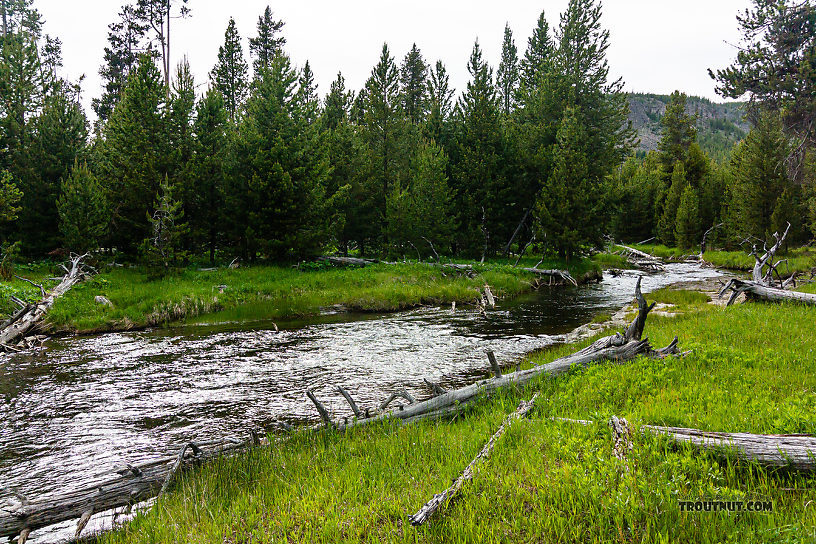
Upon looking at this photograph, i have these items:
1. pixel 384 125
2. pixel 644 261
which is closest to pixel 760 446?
pixel 384 125

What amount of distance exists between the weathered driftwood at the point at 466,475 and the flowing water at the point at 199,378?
366 centimetres

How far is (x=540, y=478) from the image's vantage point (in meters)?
4.43

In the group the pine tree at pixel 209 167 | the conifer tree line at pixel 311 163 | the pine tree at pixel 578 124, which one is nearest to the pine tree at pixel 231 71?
the conifer tree line at pixel 311 163

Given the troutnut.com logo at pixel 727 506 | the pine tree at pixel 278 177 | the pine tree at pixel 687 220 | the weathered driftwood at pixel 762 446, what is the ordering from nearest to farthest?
the troutnut.com logo at pixel 727 506, the weathered driftwood at pixel 762 446, the pine tree at pixel 278 177, the pine tree at pixel 687 220

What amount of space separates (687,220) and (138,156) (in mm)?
55864

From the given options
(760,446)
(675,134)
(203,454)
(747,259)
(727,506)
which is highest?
(675,134)

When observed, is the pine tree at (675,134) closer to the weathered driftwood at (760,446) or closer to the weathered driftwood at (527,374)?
the weathered driftwood at (527,374)

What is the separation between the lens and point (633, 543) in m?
3.39

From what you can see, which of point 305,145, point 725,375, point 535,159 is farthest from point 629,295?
point 305,145

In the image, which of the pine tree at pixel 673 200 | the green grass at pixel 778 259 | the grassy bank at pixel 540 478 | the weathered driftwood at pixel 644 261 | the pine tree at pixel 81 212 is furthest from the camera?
the pine tree at pixel 673 200

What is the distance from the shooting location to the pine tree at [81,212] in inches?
881

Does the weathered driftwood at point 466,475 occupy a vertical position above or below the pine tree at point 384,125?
below

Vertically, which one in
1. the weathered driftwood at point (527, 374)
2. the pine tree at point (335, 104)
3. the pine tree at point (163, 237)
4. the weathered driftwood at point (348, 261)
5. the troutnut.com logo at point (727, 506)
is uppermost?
the pine tree at point (335, 104)

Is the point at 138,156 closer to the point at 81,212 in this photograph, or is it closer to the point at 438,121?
the point at 81,212
